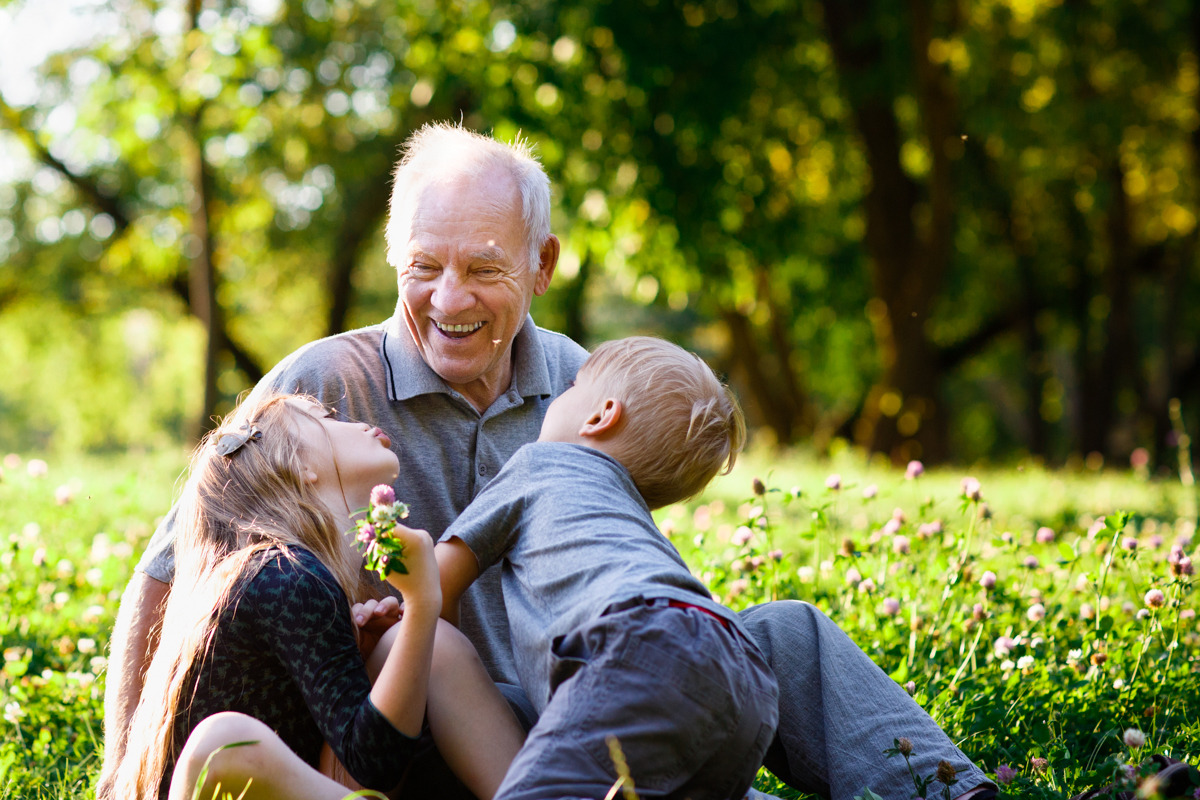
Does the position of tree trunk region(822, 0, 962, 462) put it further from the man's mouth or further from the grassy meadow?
the man's mouth

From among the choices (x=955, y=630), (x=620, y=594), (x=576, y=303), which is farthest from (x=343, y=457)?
(x=576, y=303)

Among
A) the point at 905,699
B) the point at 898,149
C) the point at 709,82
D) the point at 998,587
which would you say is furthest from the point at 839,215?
the point at 905,699

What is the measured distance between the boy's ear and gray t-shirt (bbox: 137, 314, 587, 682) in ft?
1.87

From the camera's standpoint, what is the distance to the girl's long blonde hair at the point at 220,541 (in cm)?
209

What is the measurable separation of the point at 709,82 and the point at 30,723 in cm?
776

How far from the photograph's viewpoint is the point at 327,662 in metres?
2.03

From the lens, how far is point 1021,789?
231 centimetres

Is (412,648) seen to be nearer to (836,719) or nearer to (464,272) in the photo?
(836,719)

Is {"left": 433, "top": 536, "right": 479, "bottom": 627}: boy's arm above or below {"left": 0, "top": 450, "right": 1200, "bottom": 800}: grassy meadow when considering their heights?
above

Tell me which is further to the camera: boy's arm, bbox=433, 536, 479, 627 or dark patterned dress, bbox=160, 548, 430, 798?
boy's arm, bbox=433, 536, 479, 627

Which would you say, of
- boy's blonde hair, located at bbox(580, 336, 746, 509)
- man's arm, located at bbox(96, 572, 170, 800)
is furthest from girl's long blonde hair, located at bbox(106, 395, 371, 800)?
boy's blonde hair, located at bbox(580, 336, 746, 509)

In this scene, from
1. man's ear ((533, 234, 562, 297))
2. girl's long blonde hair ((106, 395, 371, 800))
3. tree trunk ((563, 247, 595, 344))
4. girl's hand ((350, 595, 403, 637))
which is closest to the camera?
girl's long blonde hair ((106, 395, 371, 800))

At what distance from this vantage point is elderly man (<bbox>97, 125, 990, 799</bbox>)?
2.51 meters

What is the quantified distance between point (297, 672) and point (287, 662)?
0.03m
